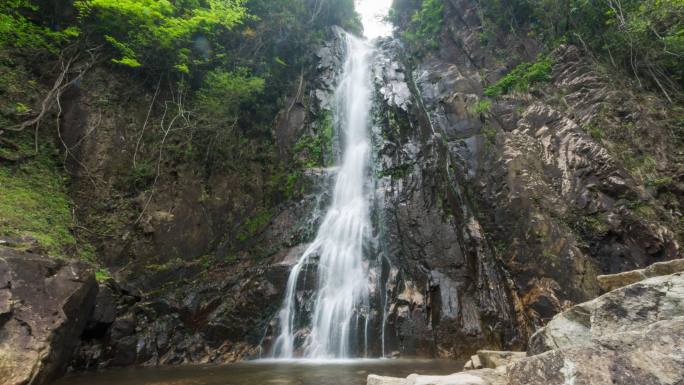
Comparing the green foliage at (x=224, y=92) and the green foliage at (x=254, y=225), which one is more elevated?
the green foliage at (x=224, y=92)

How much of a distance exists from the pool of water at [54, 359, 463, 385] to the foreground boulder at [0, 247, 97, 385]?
56cm

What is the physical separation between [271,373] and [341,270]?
3.10 meters

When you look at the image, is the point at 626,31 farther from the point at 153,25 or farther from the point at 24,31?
the point at 24,31

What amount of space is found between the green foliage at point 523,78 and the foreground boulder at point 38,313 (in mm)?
11940

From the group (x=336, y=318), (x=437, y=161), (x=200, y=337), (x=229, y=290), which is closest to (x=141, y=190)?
(x=229, y=290)

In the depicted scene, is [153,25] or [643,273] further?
[153,25]

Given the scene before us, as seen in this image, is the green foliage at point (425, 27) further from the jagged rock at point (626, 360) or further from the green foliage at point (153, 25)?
the jagged rock at point (626, 360)

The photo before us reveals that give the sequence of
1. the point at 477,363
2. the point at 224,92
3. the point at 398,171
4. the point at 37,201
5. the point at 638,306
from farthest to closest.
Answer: the point at 224,92
the point at 398,171
the point at 37,201
the point at 477,363
the point at 638,306

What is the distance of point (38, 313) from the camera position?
4730 mm

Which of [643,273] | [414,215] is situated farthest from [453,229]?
[643,273]

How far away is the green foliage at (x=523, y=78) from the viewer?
11.4 meters

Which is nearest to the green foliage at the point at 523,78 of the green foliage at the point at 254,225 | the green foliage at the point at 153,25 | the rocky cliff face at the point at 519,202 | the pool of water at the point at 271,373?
the rocky cliff face at the point at 519,202

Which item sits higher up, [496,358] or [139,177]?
[139,177]

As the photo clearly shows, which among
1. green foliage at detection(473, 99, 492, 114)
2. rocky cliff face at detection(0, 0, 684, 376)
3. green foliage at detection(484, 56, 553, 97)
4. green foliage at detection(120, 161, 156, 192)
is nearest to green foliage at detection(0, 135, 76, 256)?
rocky cliff face at detection(0, 0, 684, 376)
